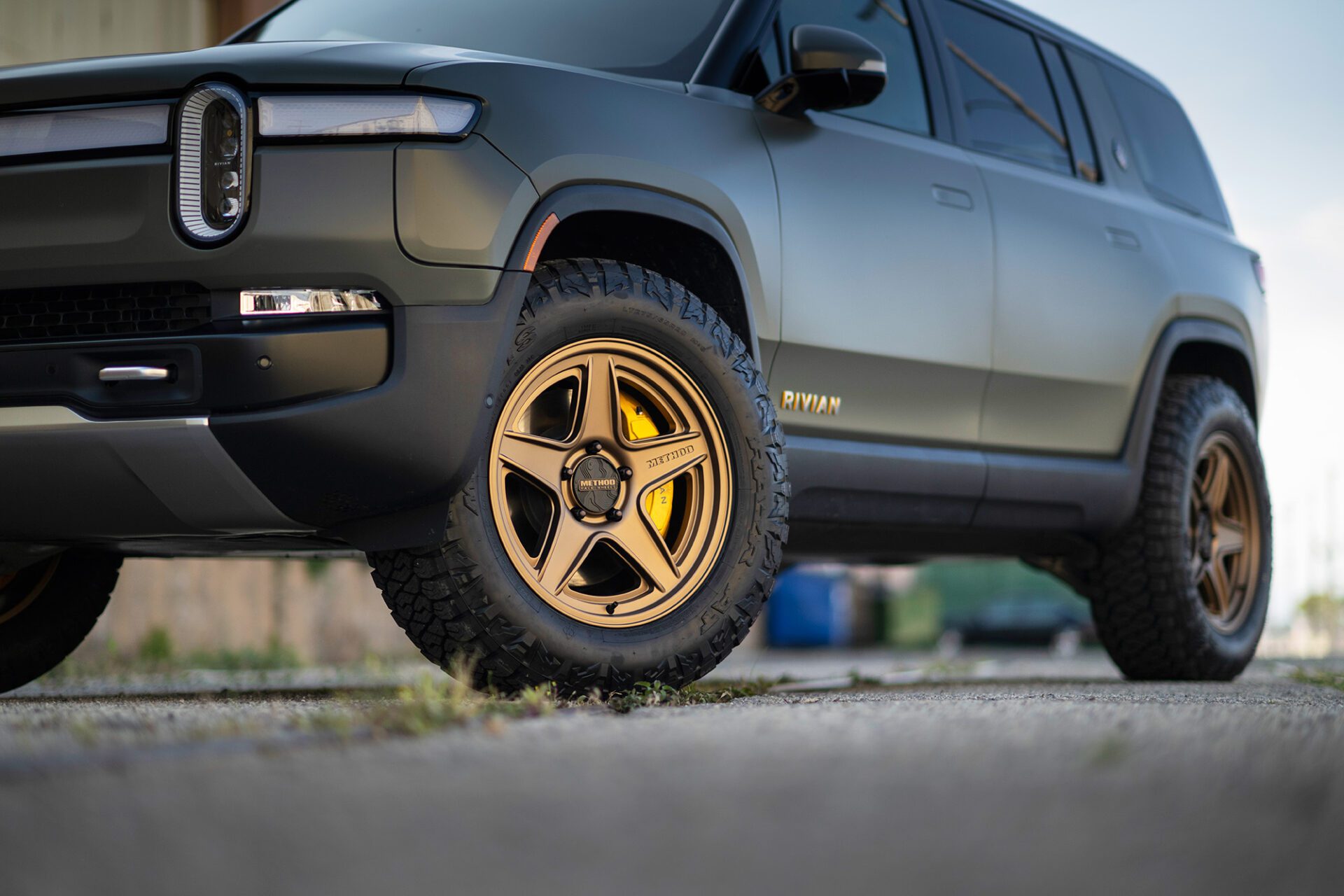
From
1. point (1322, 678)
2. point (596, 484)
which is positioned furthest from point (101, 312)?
point (1322, 678)

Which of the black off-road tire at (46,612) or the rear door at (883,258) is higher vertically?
the rear door at (883,258)

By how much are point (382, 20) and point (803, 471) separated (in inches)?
72.8

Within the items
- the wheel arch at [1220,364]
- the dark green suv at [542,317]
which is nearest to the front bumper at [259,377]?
the dark green suv at [542,317]

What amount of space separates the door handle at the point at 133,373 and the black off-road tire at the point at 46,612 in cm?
129

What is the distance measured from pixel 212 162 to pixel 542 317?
2.41 ft

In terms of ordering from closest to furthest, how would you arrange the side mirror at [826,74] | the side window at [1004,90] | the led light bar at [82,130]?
the led light bar at [82,130]
the side mirror at [826,74]
the side window at [1004,90]

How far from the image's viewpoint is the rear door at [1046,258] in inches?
177

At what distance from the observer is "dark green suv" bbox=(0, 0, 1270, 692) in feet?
9.32

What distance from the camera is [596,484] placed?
3229 millimetres

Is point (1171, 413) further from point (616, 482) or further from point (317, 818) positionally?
point (317, 818)

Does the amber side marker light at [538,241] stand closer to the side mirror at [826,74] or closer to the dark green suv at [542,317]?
the dark green suv at [542,317]

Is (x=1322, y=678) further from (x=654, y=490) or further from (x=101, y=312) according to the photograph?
(x=101, y=312)

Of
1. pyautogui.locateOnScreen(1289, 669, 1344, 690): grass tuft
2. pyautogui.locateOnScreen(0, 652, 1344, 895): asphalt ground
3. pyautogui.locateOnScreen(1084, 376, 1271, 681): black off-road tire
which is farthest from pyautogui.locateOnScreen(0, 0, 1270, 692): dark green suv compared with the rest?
pyautogui.locateOnScreen(1289, 669, 1344, 690): grass tuft

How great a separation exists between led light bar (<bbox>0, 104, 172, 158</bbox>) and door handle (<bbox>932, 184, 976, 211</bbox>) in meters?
2.22
